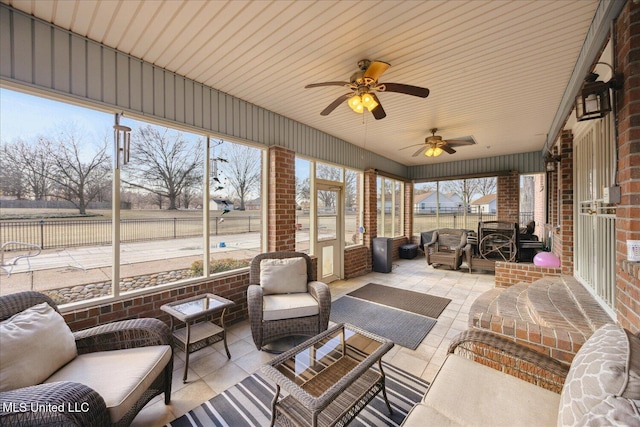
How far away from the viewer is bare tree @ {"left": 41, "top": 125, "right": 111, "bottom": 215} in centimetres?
220

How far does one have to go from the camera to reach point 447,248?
6156 mm

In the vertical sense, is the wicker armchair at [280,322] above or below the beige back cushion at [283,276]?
below

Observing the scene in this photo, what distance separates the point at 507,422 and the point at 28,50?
3.87 metres

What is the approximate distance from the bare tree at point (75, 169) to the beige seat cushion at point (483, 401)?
10.00ft

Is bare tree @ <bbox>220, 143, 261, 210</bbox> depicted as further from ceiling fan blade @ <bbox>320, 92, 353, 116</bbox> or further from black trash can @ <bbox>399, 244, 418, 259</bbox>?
black trash can @ <bbox>399, 244, 418, 259</bbox>

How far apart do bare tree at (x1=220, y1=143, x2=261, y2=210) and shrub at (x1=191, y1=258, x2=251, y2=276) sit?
744 mm

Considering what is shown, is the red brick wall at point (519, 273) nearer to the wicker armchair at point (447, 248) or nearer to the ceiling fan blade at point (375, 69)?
the wicker armchair at point (447, 248)

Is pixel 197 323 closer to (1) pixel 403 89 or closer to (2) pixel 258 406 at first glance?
(2) pixel 258 406

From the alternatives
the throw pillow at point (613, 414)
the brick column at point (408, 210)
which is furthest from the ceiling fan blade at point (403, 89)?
the brick column at point (408, 210)

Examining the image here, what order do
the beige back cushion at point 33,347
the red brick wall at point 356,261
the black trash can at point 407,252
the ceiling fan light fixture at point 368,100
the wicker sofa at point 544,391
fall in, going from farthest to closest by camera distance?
1. the black trash can at point 407,252
2. the red brick wall at point 356,261
3. the ceiling fan light fixture at point 368,100
4. the beige back cushion at point 33,347
5. the wicker sofa at point 544,391

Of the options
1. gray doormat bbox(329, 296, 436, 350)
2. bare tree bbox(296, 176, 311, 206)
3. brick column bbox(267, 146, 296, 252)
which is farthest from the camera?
bare tree bbox(296, 176, 311, 206)

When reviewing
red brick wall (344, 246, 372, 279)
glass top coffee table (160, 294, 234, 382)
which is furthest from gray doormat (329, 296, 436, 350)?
glass top coffee table (160, 294, 234, 382)

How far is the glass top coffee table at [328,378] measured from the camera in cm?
137

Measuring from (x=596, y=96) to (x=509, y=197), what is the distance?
17.9 ft
